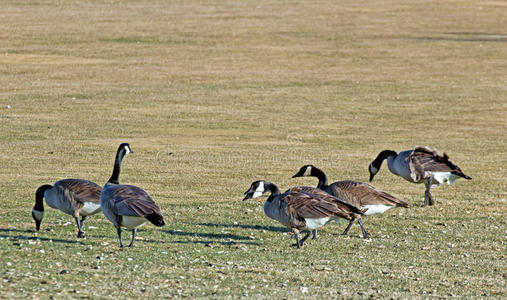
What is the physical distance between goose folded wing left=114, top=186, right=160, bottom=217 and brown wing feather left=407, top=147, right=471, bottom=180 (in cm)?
694

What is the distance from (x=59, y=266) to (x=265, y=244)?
3670 millimetres

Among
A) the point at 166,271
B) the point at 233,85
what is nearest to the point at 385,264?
the point at 166,271

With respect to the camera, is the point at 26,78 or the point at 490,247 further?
the point at 26,78

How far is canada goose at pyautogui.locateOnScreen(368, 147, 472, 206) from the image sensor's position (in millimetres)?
16719

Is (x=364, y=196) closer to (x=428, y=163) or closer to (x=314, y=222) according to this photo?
(x=314, y=222)

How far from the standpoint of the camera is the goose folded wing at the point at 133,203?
36.8 ft

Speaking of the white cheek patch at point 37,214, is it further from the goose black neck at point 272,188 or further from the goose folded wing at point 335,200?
the goose folded wing at point 335,200

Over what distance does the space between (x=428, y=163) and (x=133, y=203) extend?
7581mm

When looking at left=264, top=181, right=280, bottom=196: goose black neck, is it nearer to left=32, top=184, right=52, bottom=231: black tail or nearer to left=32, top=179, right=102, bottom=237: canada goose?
left=32, top=179, right=102, bottom=237: canada goose

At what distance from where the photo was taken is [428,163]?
16.8 meters

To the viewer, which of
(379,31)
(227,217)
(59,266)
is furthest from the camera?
(379,31)

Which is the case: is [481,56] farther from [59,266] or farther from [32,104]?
[59,266]

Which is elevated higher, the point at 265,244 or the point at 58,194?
the point at 58,194

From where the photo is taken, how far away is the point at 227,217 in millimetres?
15453
